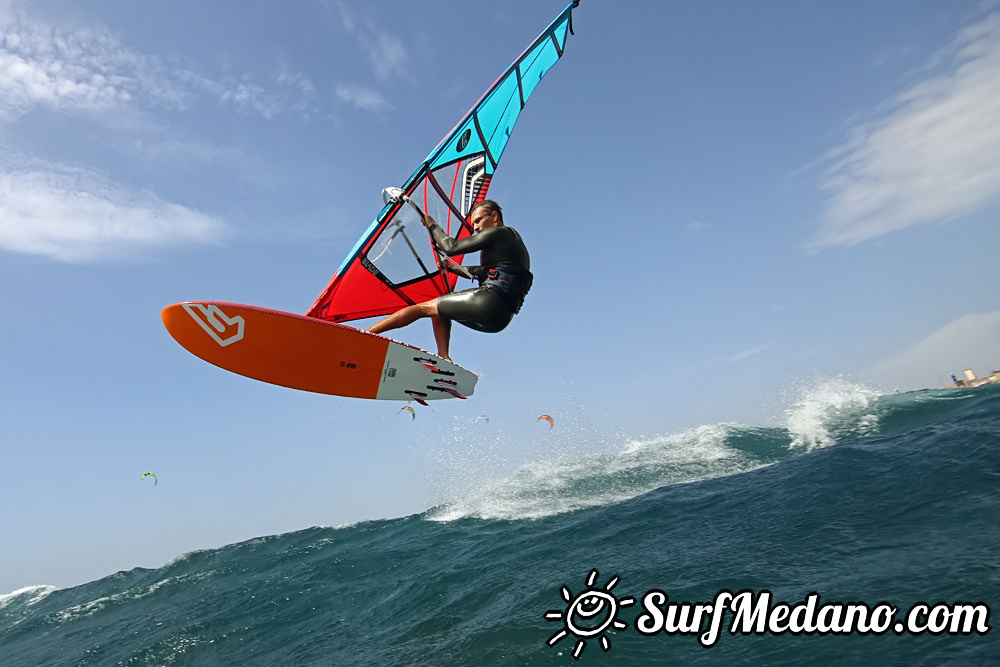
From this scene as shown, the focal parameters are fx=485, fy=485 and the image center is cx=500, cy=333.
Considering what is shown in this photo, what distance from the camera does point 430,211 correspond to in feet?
20.2

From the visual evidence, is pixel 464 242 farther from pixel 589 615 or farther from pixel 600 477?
pixel 600 477

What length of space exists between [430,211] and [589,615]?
5155mm

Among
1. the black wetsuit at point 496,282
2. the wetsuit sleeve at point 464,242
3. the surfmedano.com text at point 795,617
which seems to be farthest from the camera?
the black wetsuit at point 496,282

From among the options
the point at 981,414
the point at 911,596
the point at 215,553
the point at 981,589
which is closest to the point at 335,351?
the point at 911,596

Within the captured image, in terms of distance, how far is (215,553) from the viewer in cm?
2441

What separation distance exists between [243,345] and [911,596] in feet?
21.9

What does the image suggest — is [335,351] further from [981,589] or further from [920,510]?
[920,510]

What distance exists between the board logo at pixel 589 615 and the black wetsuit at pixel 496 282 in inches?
131

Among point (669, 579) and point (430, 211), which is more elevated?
point (430, 211)

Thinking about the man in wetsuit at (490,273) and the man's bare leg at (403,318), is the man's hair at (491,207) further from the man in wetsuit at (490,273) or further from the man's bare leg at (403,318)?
the man's bare leg at (403,318)

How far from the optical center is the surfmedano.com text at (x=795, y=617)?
12.2 feet

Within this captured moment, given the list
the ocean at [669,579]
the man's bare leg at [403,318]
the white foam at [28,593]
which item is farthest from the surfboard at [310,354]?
the white foam at [28,593]

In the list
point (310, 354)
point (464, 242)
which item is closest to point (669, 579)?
point (464, 242)

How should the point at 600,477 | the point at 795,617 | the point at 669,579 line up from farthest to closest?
the point at 600,477
the point at 669,579
the point at 795,617
